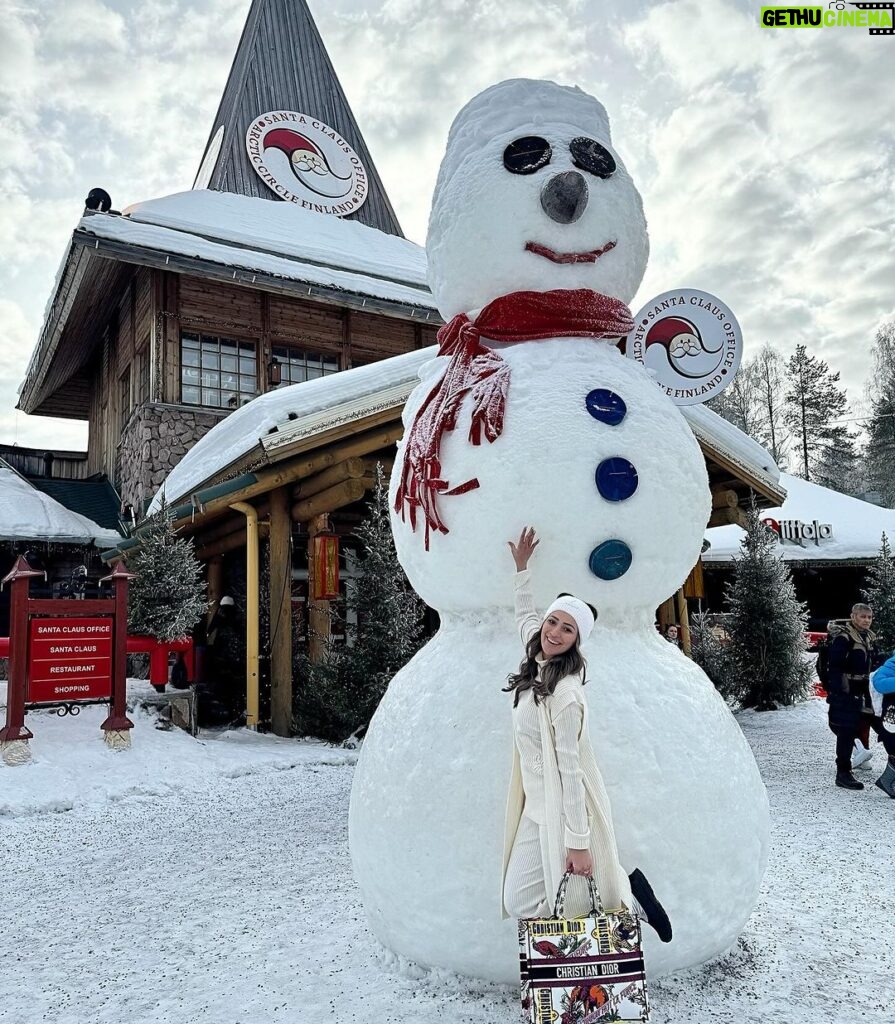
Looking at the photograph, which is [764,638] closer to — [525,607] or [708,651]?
[708,651]

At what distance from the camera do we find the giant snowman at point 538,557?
238cm

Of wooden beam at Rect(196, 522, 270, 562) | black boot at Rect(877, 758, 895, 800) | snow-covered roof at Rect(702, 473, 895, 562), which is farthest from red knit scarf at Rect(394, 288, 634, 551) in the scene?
snow-covered roof at Rect(702, 473, 895, 562)

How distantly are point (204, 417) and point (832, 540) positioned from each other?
1521 cm

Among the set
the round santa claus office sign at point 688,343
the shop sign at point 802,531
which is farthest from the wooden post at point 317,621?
the shop sign at point 802,531

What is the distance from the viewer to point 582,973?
1953mm

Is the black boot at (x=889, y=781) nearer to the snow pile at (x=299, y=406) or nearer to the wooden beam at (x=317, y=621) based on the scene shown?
the snow pile at (x=299, y=406)

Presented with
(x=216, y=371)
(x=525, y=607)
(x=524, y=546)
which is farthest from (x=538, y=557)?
(x=216, y=371)

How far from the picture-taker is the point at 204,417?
11.6 metres

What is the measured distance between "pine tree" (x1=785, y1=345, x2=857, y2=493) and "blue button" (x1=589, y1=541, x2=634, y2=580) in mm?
30518

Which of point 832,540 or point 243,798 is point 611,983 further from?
point 832,540

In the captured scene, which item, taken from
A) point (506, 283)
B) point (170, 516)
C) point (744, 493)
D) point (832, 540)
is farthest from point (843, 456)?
point (506, 283)

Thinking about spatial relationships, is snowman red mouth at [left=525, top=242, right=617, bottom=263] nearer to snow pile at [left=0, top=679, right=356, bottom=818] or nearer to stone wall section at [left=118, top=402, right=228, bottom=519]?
snow pile at [left=0, top=679, right=356, bottom=818]

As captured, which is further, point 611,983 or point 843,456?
point 843,456

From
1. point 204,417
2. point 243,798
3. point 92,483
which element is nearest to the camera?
point 243,798
